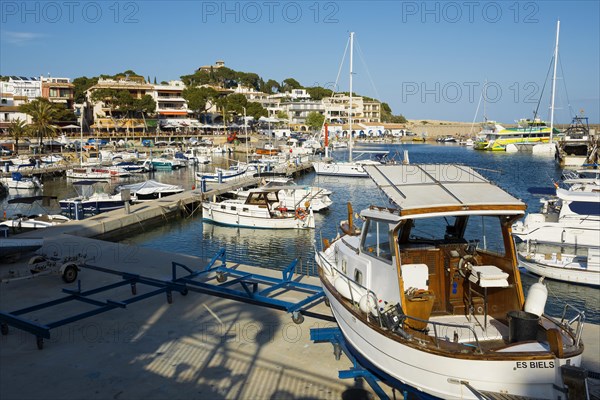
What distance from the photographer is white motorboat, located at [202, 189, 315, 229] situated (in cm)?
2712

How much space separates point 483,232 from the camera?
8.66 meters

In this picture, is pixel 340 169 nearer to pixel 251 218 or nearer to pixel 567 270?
pixel 251 218

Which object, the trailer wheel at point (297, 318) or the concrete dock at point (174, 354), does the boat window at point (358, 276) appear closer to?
the concrete dock at point (174, 354)

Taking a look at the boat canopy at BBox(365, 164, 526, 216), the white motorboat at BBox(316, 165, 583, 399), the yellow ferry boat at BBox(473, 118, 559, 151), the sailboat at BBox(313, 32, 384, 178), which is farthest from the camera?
the yellow ferry boat at BBox(473, 118, 559, 151)

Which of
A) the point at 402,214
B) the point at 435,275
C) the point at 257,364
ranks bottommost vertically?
the point at 257,364

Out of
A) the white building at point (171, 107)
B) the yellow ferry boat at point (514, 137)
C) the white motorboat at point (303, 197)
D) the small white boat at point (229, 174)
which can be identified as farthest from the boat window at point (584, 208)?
the white building at point (171, 107)

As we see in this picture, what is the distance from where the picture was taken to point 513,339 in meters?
6.59

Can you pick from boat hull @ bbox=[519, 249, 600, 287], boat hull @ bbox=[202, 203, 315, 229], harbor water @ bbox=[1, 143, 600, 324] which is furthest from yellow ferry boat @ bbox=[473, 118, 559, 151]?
boat hull @ bbox=[519, 249, 600, 287]

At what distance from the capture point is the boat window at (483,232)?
331 inches

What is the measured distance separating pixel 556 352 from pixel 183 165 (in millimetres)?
63635

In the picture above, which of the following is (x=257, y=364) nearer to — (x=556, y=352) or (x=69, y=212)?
(x=556, y=352)

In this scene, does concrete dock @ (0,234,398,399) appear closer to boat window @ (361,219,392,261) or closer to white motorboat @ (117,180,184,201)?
boat window @ (361,219,392,261)

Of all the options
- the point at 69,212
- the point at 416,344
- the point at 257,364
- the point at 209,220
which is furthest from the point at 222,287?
the point at 69,212

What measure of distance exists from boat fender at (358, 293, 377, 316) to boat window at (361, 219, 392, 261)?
2.08ft
